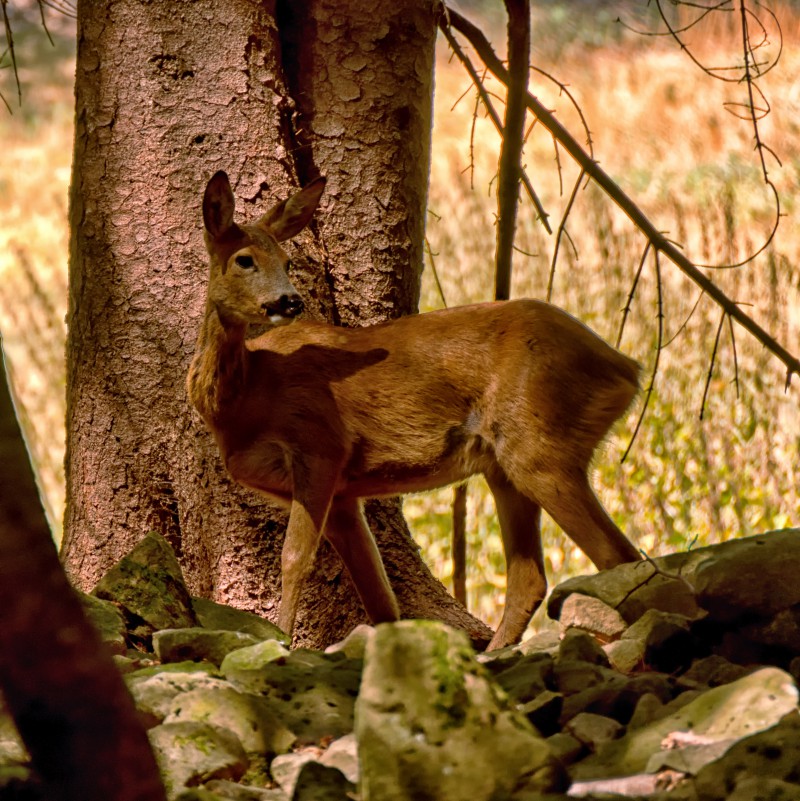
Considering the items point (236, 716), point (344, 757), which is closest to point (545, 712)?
point (344, 757)

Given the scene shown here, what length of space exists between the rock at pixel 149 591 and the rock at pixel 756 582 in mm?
1484

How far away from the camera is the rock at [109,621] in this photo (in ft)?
11.3

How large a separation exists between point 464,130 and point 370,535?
5555 mm

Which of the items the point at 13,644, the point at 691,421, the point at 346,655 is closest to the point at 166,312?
the point at 346,655

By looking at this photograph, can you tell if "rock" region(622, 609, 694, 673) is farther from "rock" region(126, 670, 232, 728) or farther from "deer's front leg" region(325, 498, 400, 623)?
"deer's front leg" region(325, 498, 400, 623)

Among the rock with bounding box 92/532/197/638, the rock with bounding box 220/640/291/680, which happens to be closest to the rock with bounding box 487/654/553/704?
the rock with bounding box 220/640/291/680

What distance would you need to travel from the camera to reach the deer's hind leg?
15.7 feet

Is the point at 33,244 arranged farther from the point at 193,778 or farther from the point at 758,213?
the point at 193,778

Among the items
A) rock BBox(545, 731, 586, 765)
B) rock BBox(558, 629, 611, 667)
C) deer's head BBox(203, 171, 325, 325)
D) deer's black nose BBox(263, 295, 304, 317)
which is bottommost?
rock BBox(545, 731, 586, 765)

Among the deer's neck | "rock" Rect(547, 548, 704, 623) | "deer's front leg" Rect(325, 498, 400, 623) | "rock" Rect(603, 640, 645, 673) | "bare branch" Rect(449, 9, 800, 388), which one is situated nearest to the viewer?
"rock" Rect(603, 640, 645, 673)

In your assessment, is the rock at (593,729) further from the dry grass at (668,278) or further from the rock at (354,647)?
the dry grass at (668,278)

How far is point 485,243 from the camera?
356 inches

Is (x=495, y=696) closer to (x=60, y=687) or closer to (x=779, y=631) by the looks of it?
(x=60, y=687)

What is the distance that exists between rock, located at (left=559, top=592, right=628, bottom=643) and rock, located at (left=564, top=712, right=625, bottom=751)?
837mm
